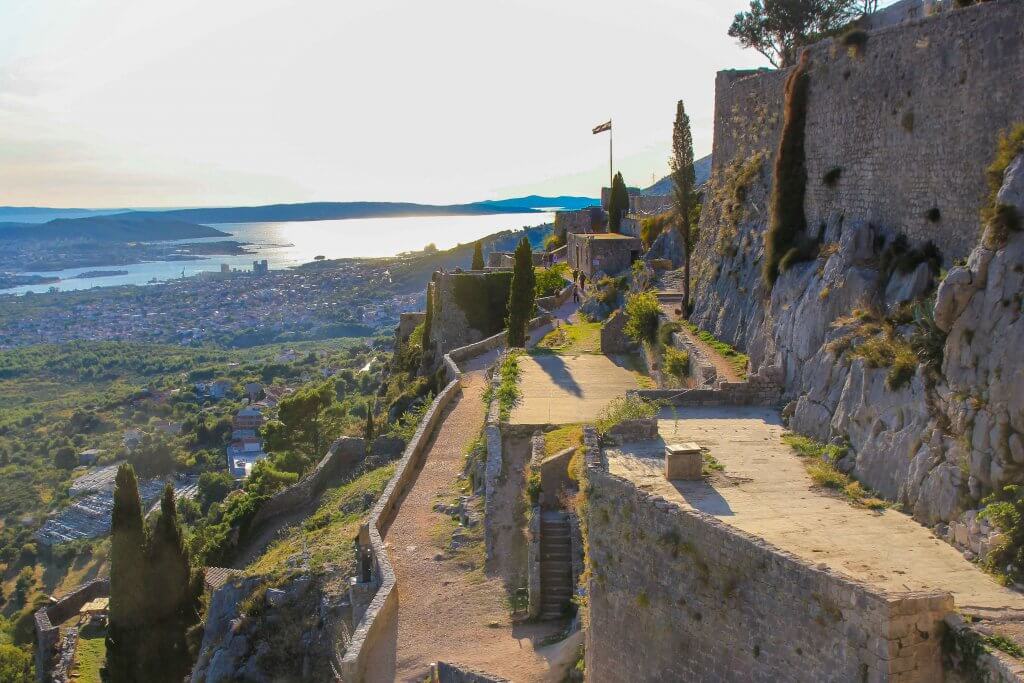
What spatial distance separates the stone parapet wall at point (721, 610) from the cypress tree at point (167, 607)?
45.1 ft

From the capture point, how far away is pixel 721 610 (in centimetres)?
880

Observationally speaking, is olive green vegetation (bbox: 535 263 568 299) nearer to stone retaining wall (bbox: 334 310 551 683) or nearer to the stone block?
stone retaining wall (bbox: 334 310 551 683)

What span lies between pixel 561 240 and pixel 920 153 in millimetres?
45079

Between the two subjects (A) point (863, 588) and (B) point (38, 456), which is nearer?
(A) point (863, 588)

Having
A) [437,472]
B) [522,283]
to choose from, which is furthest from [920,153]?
[522,283]

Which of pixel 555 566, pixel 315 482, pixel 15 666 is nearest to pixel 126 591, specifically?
pixel 315 482

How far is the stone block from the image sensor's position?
36.2ft

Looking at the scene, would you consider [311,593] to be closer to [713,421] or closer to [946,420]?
[713,421]

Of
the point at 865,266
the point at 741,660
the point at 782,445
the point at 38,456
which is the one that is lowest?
the point at 38,456

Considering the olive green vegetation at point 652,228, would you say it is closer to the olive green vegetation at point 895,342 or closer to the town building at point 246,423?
the olive green vegetation at point 895,342

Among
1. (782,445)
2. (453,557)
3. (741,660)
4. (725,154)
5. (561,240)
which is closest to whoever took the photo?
(741,660)

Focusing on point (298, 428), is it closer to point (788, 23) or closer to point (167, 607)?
point (167, 607)

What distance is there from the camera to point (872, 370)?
1136 centimetres

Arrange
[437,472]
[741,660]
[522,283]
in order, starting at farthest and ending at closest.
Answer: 1. [522,283]
2. [437,472]
3. [741,660]
